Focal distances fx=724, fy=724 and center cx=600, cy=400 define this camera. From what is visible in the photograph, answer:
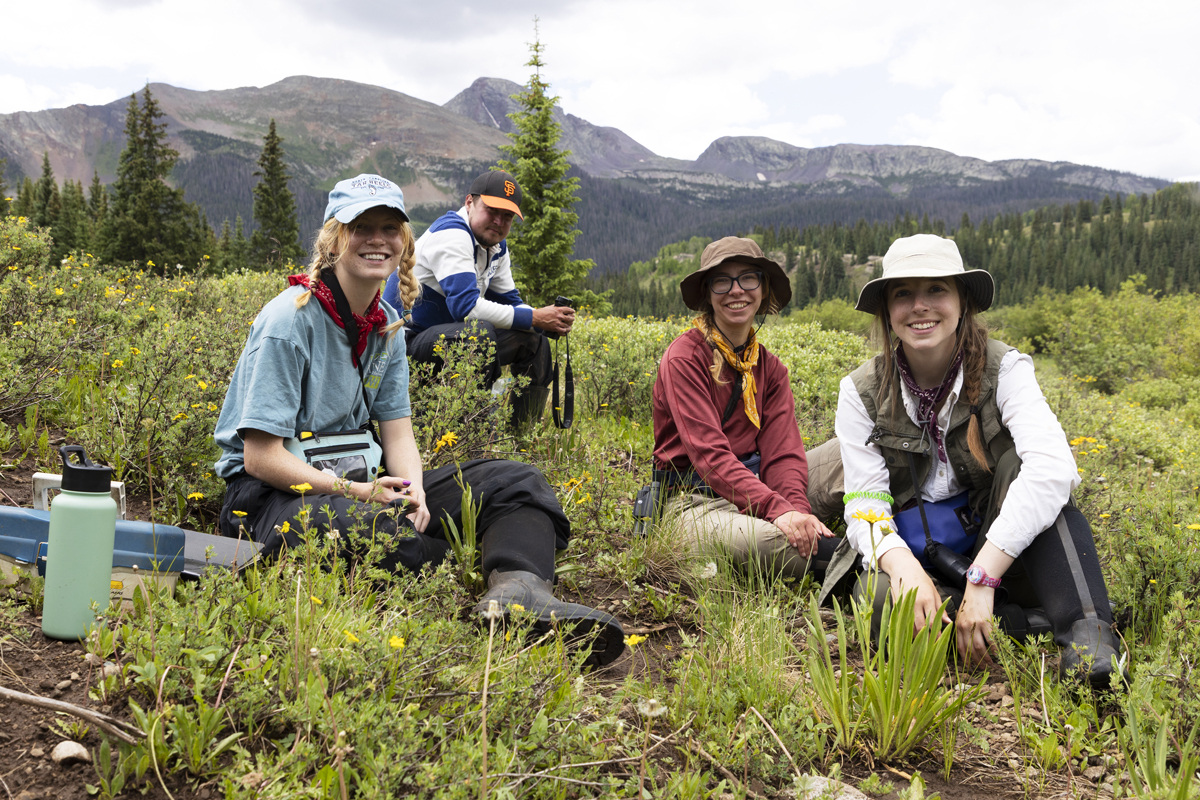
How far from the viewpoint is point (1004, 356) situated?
321 centimetres

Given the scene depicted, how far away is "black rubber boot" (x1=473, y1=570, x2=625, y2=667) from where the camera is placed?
99.3 inches

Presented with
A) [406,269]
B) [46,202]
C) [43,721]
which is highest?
[46,202]

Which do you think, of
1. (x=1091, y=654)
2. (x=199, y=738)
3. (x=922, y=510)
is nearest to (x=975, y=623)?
(x=1091, y=654)

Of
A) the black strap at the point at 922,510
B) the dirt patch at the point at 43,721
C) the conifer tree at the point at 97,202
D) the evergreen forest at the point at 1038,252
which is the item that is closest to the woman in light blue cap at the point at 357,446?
the dirt patch at the point at 43,721

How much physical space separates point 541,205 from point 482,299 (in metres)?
27.2

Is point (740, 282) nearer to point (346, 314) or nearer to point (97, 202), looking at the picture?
point (346, 314)

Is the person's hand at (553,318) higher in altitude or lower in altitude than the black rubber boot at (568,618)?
higher

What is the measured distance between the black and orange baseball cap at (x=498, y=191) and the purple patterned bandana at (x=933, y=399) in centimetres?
296

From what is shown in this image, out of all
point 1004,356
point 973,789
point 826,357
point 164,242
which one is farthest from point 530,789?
point 164,242

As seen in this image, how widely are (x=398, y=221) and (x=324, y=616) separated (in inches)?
68.7

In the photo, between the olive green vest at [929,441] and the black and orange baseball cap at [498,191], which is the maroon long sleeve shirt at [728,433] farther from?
the black and orange baseball cap at [498,191]

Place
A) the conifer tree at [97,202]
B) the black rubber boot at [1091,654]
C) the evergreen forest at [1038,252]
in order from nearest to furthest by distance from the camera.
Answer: the black rubber boot at [1091,654], the conifer tree at [97,202], the evergreen forest at [1038,252]

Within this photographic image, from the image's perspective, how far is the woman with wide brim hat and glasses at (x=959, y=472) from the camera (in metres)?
2.81

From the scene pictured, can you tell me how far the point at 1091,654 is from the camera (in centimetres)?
254
